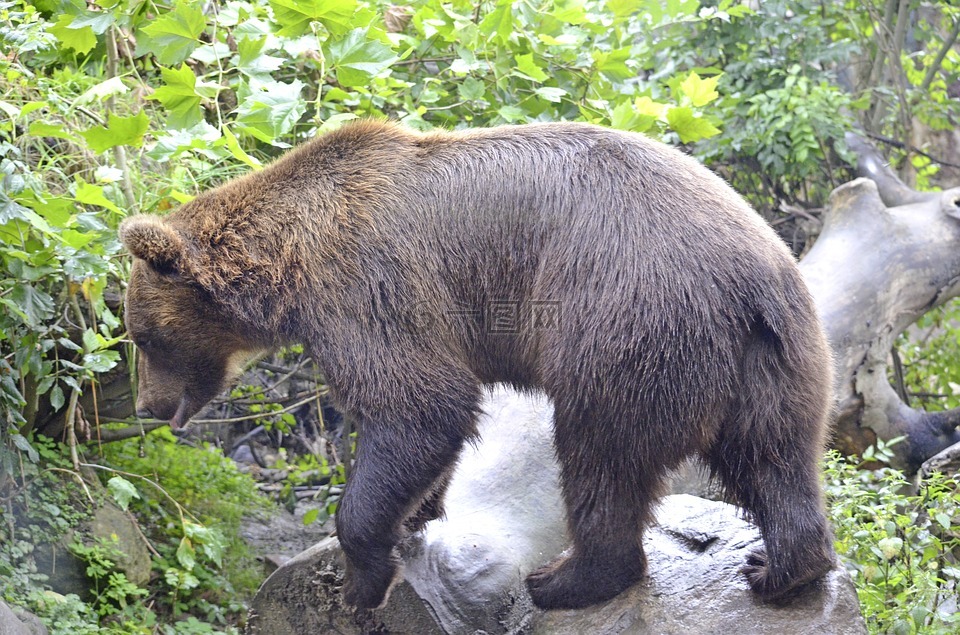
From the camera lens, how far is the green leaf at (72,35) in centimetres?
540

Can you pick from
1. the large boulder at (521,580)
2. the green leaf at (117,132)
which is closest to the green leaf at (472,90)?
the green leaf at (117,132)

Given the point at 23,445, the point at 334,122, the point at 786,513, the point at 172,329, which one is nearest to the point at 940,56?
the point at 334,122

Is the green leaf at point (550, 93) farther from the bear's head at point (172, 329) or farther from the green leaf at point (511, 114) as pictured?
the bear's head at point (172, 329)

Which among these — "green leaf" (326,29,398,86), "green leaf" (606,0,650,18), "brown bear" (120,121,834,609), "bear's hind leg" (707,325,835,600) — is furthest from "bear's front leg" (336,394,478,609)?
"green leaf" (606,0,650,18)

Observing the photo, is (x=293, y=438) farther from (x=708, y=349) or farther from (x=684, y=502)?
(x=708, y=349)

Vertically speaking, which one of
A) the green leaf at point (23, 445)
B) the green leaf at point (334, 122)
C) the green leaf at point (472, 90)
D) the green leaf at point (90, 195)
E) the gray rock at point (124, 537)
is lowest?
the gray rock at point (124, 537)

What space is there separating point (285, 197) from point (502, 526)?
6.32 feet

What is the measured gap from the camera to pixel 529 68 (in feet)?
20.0

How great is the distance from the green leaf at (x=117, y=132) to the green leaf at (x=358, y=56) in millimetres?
1037

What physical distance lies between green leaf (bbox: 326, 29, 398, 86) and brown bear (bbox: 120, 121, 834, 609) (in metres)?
0.57

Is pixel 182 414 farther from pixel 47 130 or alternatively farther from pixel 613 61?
pixel 613 61

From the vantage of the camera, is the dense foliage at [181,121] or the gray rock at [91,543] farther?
the gray rock at [91,543]

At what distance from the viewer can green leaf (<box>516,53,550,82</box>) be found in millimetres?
6086

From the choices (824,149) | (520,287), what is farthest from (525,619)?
(824,149)
